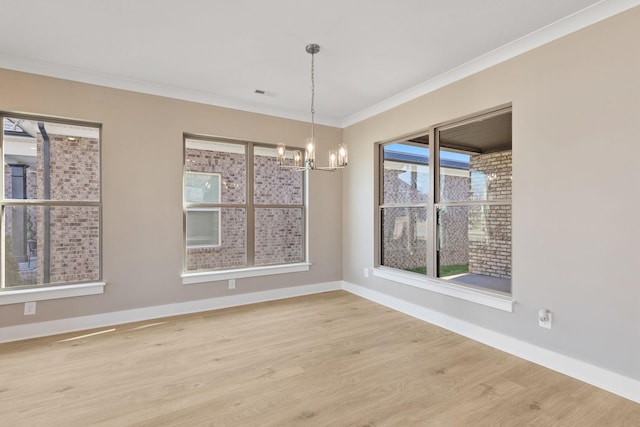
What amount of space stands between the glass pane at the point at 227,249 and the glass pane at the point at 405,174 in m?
2.11

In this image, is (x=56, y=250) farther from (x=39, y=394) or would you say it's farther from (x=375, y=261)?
(x=375, y=261)

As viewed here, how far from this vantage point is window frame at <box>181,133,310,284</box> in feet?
13.3

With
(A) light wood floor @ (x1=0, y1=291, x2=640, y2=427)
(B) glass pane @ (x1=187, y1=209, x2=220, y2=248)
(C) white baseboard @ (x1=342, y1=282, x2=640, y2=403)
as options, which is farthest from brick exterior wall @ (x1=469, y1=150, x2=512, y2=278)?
(B) glass pane @ (x1=187, y1=209, x2=220, y2=248)

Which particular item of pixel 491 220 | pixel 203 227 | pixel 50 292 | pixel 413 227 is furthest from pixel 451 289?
pixel 50 292

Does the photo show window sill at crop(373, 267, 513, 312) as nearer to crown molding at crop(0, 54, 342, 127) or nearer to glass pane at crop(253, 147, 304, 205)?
glass pane at crop(253, 147, 304, 205)

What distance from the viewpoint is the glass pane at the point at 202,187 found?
Answer: 4137 millimetres

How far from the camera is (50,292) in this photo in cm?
326

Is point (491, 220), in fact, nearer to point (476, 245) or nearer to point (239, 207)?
point (476, 245)

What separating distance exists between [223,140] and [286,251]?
186 centimetres

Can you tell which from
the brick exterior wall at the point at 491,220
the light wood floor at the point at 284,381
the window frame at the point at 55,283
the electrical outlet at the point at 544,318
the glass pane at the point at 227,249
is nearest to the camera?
the light wood floor at the point at 284,381

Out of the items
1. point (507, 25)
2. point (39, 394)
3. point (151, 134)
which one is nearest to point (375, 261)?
point (507, 25)

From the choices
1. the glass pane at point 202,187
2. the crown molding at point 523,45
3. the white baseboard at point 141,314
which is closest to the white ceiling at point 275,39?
the crown molding at point 523,45

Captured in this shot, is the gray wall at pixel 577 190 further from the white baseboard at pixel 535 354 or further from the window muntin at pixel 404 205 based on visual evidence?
the window muntin at pixel 404 205

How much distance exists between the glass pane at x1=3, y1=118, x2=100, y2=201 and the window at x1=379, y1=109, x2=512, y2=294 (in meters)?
3.67
